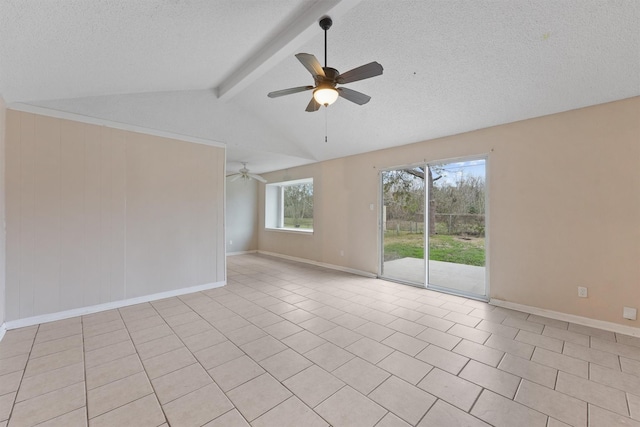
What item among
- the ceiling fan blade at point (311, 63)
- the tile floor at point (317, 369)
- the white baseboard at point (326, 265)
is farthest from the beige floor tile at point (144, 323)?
the white baseboard at point (326, 265)

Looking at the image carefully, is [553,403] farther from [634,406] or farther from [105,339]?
[105,339]

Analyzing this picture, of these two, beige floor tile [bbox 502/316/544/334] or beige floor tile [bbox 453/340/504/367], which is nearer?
beige floor tile [bbox 453/340/504/367]

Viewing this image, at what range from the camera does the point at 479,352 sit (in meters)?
2.43

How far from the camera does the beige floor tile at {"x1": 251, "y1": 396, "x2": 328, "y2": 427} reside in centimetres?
160

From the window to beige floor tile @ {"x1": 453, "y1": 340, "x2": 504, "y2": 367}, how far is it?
4.74 meters

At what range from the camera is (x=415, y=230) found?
464 centimetres

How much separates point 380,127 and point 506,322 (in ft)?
10.6

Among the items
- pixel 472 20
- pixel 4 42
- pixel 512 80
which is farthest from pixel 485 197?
pixel 4 42

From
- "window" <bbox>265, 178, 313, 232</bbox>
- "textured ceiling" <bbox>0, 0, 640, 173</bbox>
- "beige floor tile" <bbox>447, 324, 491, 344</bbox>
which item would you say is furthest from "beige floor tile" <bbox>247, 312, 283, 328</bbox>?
"window" <bbox>265, 178, 313, 232</bbox>

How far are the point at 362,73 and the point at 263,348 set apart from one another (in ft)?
8.53

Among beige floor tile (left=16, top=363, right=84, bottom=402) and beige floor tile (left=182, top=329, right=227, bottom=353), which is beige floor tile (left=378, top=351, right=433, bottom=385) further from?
beige floor tile (left=16, top=363, right=84, bottom=402)

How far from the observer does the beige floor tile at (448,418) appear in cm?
160

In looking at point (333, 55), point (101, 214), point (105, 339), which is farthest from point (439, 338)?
point (101, 214)

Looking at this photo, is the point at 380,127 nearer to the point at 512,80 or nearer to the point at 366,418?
the point at 512,80
